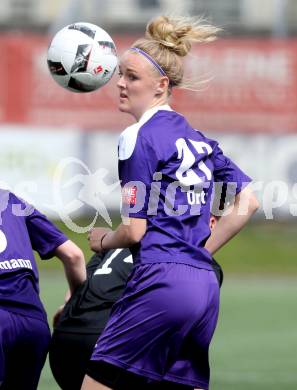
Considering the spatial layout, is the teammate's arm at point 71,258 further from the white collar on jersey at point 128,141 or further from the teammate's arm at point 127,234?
the white collar on jersey at point 128,141

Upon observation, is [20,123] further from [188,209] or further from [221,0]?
[188,209]

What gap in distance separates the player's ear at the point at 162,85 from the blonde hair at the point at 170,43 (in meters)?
0.03

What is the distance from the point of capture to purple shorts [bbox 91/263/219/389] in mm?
4309

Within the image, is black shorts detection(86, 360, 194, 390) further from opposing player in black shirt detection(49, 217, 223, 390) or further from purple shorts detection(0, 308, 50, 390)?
opposing player in black shirt detection(49, 217, 223, 390)

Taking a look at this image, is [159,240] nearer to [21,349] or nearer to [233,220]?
[233,220]

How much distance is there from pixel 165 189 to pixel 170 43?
1.97 ft

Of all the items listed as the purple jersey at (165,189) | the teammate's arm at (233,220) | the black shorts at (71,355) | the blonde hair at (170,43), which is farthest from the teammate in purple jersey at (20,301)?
the blonde hair at (170,43)

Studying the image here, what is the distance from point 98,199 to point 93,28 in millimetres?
9423

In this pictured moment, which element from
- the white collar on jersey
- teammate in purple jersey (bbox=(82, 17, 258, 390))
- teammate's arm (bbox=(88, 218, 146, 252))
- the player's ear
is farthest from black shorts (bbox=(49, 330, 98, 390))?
the player's ear

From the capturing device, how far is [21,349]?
15.5 feet

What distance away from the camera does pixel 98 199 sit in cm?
1488

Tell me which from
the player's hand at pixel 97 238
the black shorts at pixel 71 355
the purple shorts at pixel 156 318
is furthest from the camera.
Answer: the black shorts at pixel 71 355

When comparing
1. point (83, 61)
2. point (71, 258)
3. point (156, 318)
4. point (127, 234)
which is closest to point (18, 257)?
point (71, 258)

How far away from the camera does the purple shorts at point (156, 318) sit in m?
4.31
